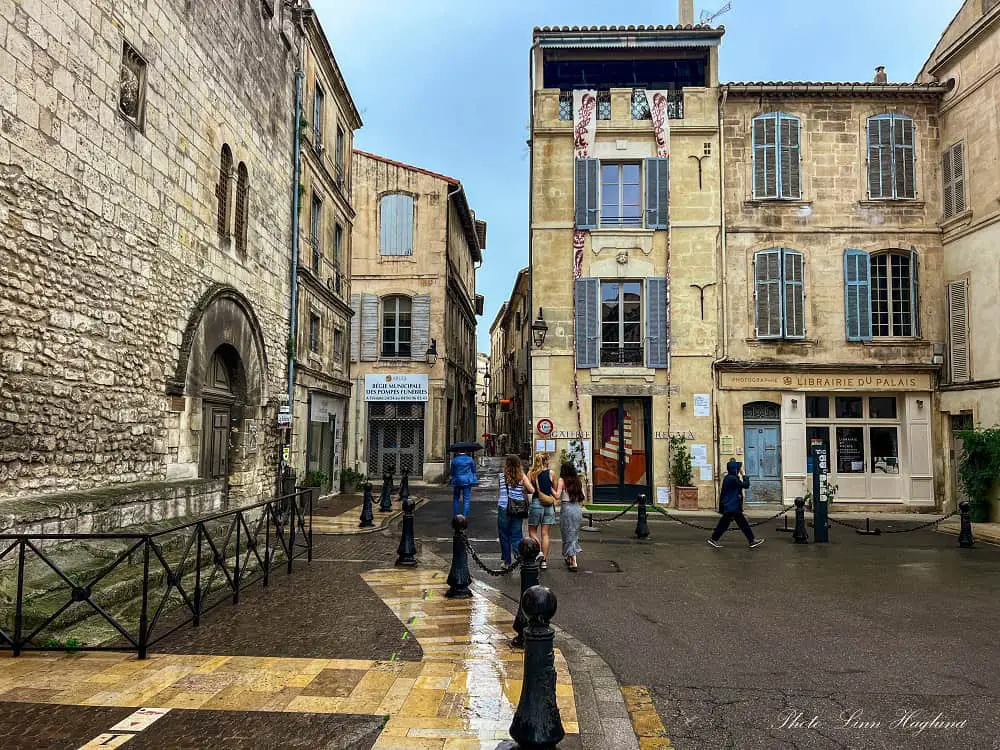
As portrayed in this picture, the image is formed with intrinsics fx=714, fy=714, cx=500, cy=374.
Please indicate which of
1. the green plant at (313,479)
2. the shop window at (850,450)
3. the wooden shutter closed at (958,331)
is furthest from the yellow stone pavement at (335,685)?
the wooden shutter closed at (958,331)

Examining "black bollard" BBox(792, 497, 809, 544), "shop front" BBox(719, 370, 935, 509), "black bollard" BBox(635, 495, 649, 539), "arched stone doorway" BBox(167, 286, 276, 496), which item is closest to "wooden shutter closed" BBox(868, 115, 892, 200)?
"shop front" BBox(719, 370, 935, 509)

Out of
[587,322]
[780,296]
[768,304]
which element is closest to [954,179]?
[780,296]

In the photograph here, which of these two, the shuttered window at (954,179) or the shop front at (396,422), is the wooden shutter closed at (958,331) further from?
the shop front at (396,422)

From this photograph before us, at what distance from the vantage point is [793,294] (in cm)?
1689

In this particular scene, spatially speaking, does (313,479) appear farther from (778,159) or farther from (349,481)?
(778,159)

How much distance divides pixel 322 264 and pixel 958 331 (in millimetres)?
14689

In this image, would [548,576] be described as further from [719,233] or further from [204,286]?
[719,233]

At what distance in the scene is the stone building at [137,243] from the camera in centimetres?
655

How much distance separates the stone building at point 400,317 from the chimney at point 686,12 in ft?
30.5

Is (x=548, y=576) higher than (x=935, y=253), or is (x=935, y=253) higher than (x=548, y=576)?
(x=935, y=253)

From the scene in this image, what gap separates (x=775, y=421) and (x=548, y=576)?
10.4m

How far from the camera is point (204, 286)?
10.4 metres

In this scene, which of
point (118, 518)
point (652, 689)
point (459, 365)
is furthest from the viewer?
point (459, 365)

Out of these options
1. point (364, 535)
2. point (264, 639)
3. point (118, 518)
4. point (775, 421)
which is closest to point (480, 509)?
point (364, 535)
